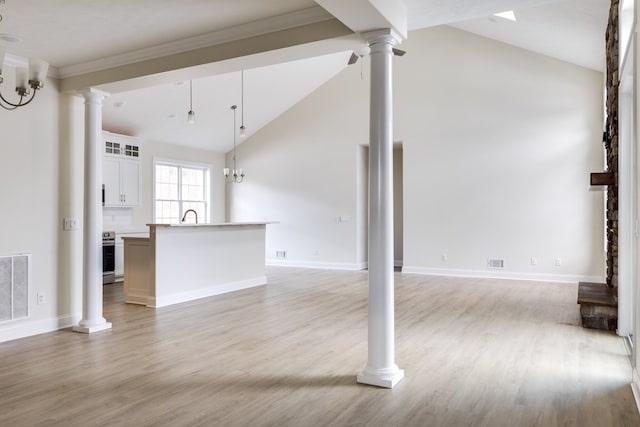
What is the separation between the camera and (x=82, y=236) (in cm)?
505

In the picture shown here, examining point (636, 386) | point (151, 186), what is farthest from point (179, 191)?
point (636, 386)

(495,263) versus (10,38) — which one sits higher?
(10,38)

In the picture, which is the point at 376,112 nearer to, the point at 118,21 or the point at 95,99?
the point at 118,21

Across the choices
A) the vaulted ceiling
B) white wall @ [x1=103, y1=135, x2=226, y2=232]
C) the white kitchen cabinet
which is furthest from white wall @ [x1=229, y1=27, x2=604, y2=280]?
the white kitchen cabinet

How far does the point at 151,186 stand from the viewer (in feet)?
30.9

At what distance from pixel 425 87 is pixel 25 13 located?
22.9 ft

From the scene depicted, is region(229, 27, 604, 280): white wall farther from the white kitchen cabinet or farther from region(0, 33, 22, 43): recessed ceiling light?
region(0, 33, 22, 43): recessed ceiling light

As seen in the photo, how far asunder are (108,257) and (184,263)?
2.31 meters

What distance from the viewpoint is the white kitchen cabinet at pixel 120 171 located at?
818 cm

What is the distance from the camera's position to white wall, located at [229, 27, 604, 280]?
7770 millimetres

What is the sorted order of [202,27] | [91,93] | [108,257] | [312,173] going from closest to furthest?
[202,27], [91,93], [108,257], [312,173]

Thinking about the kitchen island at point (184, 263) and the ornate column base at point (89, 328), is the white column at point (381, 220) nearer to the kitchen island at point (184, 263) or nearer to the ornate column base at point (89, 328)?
the ornate column base at point (89, 328)

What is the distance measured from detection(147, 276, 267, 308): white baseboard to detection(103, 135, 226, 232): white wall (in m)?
2.66

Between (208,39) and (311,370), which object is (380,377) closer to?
(311,370)
